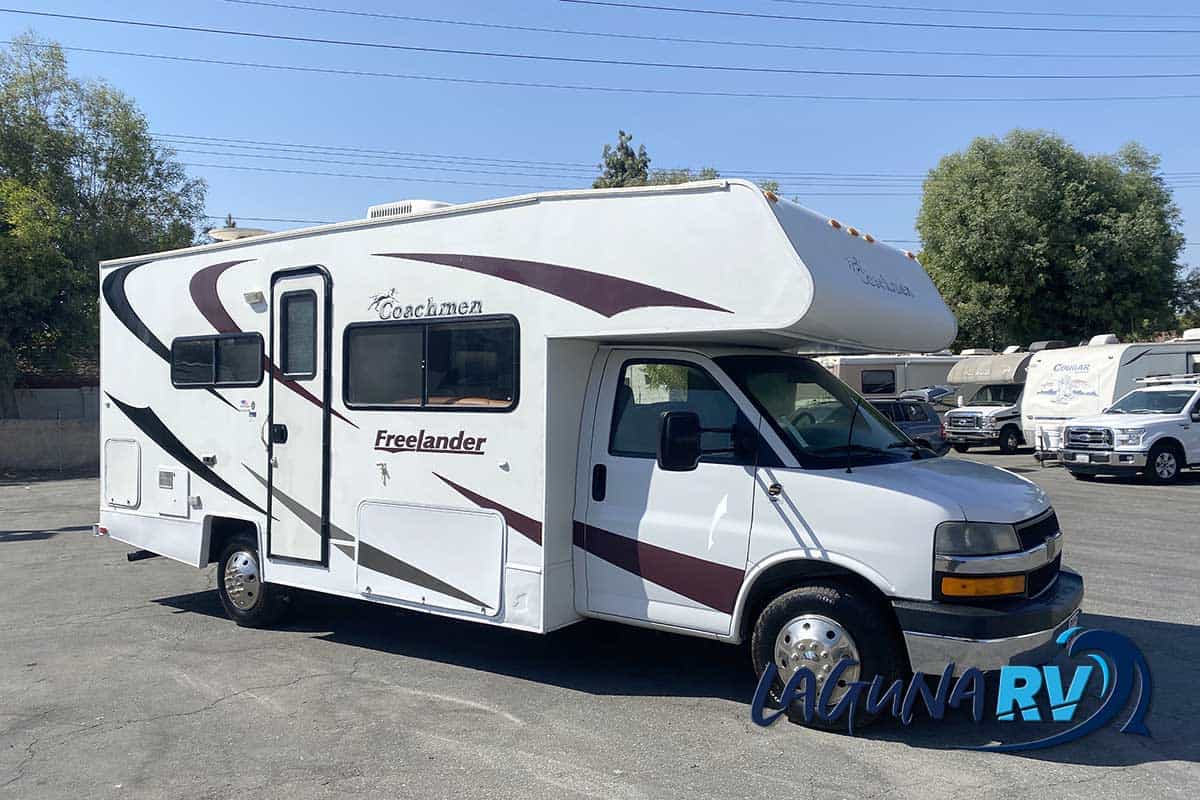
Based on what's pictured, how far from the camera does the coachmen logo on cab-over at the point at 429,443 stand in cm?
643

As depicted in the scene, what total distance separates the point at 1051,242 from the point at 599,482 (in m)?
30.0

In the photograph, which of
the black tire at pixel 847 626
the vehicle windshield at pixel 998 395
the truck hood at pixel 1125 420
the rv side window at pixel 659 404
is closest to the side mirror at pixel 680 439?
the rv side window at pixel 659 404

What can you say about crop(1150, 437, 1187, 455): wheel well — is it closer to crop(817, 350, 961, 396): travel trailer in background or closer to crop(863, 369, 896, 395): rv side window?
crop(817, 350, 961, 396): travel trailer in background

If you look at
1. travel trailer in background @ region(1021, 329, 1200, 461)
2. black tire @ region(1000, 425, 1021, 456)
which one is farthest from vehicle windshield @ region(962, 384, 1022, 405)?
travel trailer in background @ region(1021, 329, 1200, 461)

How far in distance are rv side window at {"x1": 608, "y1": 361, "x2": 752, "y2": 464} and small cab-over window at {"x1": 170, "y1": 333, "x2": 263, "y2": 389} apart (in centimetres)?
315

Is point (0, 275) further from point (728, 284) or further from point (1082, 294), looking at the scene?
point (1082, 294)

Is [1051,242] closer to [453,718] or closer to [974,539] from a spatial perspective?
[974,539]

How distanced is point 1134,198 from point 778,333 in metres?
32.2

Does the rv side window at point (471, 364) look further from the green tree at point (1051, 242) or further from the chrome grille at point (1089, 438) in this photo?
the green tree at point (1051, 242)

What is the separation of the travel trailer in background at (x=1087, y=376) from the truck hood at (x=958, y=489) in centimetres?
1663

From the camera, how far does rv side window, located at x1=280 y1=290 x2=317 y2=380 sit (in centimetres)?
739

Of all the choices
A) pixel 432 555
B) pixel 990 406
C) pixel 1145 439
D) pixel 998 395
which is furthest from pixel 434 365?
pixel 998 395

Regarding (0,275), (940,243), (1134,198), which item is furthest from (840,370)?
(0,275)

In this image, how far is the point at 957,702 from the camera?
530 cm
